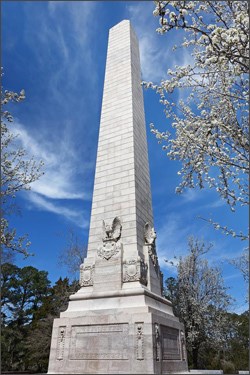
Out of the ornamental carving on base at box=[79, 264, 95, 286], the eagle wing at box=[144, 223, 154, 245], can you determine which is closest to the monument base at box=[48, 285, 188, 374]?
the ornamental carving on base at box=[79, 264, 95, 286]

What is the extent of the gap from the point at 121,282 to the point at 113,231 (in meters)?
2.12

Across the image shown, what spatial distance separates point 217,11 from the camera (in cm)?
804

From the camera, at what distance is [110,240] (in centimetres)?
1266

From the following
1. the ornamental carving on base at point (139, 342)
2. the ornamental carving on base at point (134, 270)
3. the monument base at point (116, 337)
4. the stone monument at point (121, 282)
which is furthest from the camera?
the ornamental carving on base at point (134, 270)

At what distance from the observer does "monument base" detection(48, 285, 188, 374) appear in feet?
32.3

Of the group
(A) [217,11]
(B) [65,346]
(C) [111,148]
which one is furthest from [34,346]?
(A) [217,11]

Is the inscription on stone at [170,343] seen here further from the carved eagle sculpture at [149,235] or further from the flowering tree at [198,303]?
the flowering tree at [198,303]

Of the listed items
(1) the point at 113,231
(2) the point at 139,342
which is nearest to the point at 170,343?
(2) the point at 139,342

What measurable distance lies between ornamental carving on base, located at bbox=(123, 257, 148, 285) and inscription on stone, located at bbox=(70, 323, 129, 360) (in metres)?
1.73

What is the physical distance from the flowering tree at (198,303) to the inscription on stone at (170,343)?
43.9 feet

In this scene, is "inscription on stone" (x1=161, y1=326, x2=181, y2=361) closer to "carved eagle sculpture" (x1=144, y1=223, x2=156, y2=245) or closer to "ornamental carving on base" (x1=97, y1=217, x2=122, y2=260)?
"ornamental carving on base" (x1=97, y1=217, x2=122, y2=260)

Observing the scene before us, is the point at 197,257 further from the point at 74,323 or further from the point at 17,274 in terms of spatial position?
the point at 17,274

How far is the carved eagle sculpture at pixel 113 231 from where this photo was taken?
1270 centimetres

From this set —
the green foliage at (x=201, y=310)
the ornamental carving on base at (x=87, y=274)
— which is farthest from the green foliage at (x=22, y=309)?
the ornamental carving on base at (x=87, y=274)
